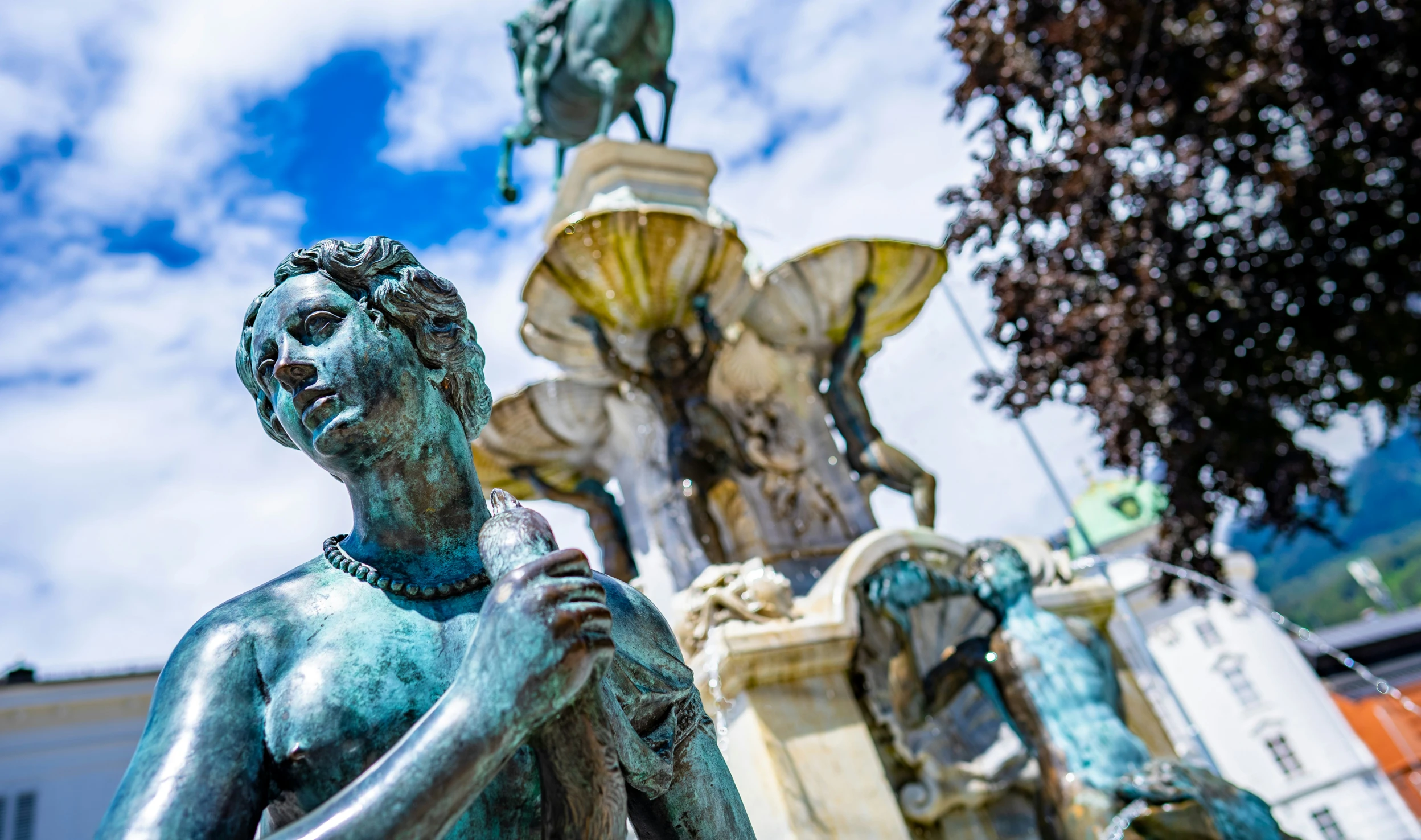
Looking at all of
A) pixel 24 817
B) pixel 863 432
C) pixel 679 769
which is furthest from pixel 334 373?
pixel 24 817

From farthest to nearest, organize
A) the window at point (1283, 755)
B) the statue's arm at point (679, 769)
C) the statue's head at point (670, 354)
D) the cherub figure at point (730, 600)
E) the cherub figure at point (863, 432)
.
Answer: the window at point (1283, 755)
the cherub figure at point (863, 432)
the statue's head at point (670, 354)
the cherub figure at point (730, 600)
the statue's arm at point (679, 769)

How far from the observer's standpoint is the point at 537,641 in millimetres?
1096

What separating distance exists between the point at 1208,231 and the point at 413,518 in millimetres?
9138

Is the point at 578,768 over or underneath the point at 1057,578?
underneath

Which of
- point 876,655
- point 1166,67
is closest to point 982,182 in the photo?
point 1166,67

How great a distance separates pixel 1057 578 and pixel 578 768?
14.1ft

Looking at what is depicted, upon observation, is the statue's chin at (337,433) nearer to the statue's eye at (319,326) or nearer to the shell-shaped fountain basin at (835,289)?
the statue's eye at (319,326)

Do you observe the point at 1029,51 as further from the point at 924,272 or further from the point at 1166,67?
the point at 924,272

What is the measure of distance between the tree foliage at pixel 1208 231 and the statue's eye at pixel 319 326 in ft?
26.4

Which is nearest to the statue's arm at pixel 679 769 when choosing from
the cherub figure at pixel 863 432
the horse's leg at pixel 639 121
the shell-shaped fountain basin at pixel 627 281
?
the shell-shaped fountain basin at pixel 627 281

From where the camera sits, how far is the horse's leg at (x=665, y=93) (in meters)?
8.45

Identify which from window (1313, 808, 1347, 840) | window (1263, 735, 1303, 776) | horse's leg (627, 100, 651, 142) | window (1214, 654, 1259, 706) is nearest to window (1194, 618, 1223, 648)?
window (1214, 654, 1259, 706)

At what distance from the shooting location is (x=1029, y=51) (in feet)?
30.1

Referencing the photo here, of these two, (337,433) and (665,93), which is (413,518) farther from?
(665,93)
